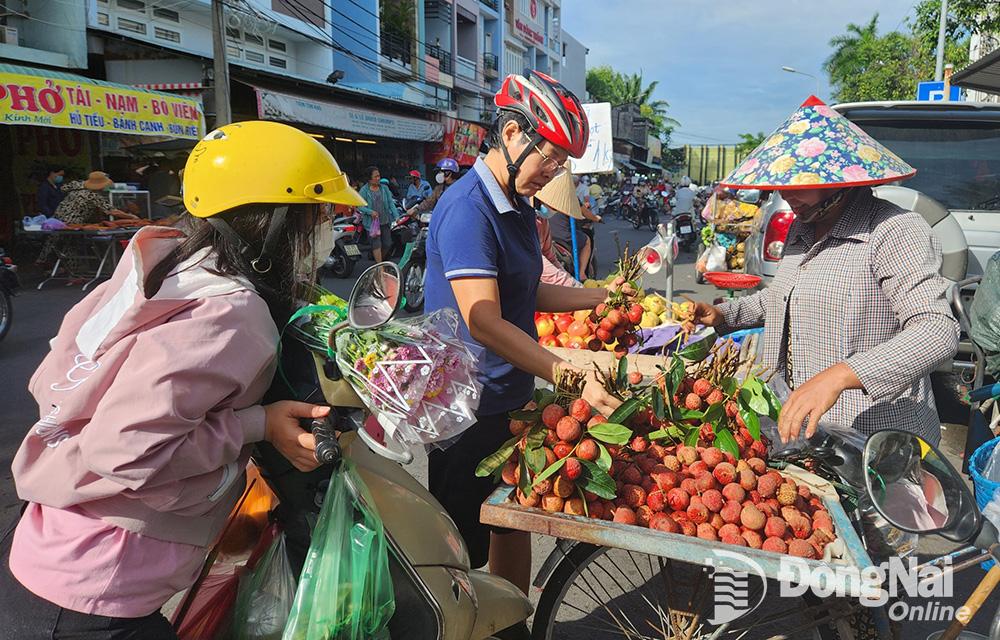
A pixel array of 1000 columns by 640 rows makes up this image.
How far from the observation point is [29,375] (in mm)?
6070

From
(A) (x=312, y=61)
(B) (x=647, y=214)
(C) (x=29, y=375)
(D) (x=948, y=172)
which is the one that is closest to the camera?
(D) (x=948, y=172)

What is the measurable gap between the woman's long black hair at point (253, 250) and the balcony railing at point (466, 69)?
34.1m

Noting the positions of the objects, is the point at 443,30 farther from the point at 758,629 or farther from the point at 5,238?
the point at 758,629

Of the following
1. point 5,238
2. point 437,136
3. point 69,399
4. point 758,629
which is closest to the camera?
point 69,399

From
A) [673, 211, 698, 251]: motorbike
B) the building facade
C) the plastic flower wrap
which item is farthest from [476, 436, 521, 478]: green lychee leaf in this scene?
[673, 211, 698, 251]: motorbike

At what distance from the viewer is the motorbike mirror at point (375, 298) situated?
1.53m

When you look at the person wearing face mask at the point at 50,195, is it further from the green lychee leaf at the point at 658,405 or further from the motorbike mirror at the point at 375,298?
the green lychee leaf at the point at 658,405

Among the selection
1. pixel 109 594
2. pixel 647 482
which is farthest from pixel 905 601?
pixel 109 594

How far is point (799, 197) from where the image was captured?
7.83 feet

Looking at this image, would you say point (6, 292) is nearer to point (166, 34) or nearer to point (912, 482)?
point (912, 482)

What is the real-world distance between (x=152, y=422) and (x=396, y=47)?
29.0 m

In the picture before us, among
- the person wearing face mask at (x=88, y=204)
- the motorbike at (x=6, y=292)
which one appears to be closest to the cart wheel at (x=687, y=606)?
the motorbike at (x=6, y=292)

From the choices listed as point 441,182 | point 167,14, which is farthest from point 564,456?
point 167,14

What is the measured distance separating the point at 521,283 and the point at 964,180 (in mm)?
4826
